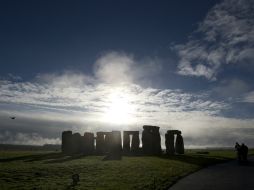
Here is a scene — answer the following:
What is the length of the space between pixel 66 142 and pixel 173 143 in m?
21.7

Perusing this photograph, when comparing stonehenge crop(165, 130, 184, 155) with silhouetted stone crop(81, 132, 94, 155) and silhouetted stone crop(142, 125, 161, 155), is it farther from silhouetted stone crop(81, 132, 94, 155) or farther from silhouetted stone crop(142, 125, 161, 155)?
silhouetted stone crop(81, 132, 94, 155)

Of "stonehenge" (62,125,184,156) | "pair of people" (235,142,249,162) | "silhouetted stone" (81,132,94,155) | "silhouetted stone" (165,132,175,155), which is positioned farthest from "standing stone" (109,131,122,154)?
"pair of people" (235,142,249,162)

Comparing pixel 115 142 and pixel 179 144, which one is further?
pixel 179 144

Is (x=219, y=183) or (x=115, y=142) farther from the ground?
(x=115, y=142)

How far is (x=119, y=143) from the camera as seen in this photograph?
201ft

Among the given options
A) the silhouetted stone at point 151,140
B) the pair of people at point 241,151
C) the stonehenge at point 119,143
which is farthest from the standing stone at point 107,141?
the pair of people at point 241,151

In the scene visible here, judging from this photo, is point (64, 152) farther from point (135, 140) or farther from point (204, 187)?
point (204, 187)

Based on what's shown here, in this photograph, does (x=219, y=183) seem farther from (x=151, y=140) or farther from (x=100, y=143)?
(x=100, y=143)

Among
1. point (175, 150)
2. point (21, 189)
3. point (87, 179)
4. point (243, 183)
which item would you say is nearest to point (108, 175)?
point (87, 179)

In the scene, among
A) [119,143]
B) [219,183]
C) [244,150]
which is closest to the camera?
[219,183]

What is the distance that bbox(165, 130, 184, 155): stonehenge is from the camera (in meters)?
63.2

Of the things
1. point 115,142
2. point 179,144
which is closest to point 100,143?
point 115,142

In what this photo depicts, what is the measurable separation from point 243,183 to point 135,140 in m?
40.4

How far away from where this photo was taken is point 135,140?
62469 mm
